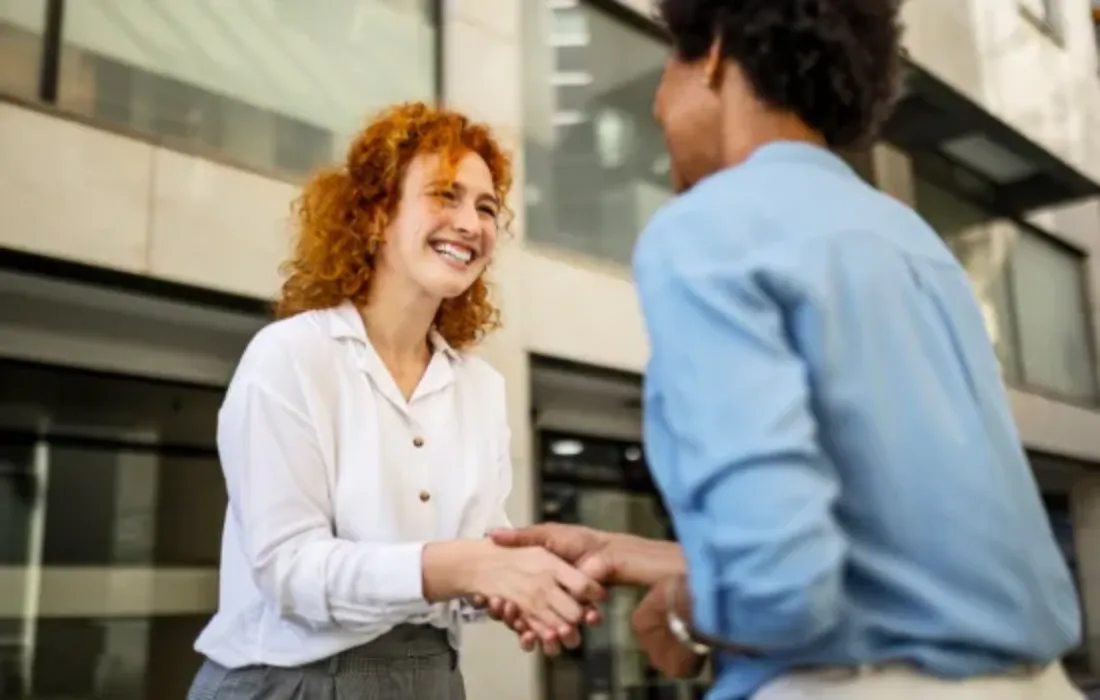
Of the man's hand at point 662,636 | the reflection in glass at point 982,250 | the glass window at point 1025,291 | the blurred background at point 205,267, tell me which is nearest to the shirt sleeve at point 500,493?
the man's hand at point 662,636

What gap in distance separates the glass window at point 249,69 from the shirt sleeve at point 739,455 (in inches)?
130

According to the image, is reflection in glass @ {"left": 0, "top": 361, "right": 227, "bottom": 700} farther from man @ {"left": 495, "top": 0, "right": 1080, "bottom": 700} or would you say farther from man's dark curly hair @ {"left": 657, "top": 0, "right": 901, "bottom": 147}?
man @ {"left": 495, "top": 0, "right": 1080, "bottom": 700}

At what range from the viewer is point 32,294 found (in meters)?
3.73

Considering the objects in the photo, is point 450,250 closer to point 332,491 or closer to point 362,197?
point 362,197

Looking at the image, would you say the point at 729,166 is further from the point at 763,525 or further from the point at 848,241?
the point at 763,525

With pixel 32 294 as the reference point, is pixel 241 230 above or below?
above

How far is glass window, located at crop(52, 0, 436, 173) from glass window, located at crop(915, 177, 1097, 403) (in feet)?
19.8

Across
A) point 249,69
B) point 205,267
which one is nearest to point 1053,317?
point 249,69

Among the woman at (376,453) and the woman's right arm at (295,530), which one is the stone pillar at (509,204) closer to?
the woman at (376,453)

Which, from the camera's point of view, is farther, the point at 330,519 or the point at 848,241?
the point at 330,519

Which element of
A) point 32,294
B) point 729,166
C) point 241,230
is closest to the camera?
point 729,166

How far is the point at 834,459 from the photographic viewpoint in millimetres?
1104

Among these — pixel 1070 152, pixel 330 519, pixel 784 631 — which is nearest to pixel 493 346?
pixel 330 519

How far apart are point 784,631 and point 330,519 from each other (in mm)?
1097
